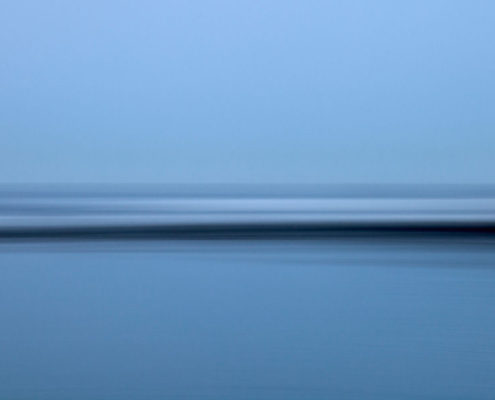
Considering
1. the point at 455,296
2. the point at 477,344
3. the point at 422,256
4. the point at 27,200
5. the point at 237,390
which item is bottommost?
the point at 237,390

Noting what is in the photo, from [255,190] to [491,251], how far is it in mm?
549

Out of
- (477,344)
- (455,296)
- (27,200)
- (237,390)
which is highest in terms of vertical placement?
(27,200)

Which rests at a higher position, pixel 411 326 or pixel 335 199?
pixel 335 199

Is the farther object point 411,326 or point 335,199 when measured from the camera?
point 411,326

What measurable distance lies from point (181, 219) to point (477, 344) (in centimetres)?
77

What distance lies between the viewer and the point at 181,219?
163 centimetres

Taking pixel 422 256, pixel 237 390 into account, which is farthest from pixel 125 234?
pixel 422 256

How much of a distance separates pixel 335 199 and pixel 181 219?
1.15 ft

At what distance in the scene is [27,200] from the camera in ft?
5.36

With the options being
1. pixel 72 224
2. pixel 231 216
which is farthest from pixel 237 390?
pixel 72 224

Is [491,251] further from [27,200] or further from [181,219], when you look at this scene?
[27,200]

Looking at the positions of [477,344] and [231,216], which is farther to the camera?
[477,344]

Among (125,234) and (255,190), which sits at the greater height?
(255,190)

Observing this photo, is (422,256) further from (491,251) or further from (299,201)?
(299,201)
